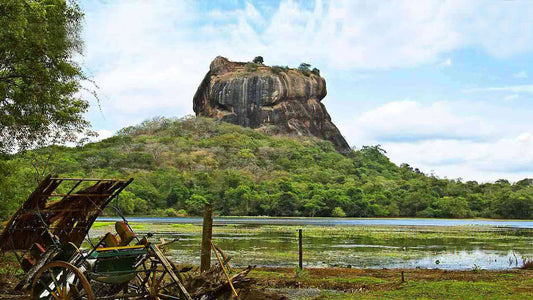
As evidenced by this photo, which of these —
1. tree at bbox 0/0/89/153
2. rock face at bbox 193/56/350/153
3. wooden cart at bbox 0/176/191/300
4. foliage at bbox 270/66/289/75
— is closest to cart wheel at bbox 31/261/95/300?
wooden cart at bbox 0/176/191/300

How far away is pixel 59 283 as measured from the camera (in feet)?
28.9

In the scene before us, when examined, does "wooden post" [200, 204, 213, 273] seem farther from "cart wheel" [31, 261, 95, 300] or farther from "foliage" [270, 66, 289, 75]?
"foliage" [270, 66, 289, 75]

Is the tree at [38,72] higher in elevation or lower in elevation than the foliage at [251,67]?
lower

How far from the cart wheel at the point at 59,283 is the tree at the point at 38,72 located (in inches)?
300

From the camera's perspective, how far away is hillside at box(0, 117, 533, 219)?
99750 mm

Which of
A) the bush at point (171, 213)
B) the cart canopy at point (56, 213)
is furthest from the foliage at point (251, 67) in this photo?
the cart canopy at point (56, 213)

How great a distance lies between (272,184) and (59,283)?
Answer: 102 meters

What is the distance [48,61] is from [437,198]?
10260 cm

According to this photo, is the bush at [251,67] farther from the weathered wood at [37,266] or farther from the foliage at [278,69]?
the weathered wood at [37,266]

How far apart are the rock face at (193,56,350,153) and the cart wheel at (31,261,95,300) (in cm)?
16880

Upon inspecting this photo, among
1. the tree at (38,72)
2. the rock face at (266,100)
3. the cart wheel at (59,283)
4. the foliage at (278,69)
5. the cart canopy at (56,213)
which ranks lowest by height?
the cart wheel at (59,283)

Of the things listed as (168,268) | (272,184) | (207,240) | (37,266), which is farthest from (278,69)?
(168,268)

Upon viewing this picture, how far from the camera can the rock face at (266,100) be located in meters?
181

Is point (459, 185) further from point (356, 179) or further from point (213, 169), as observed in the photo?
point (213, 169)
